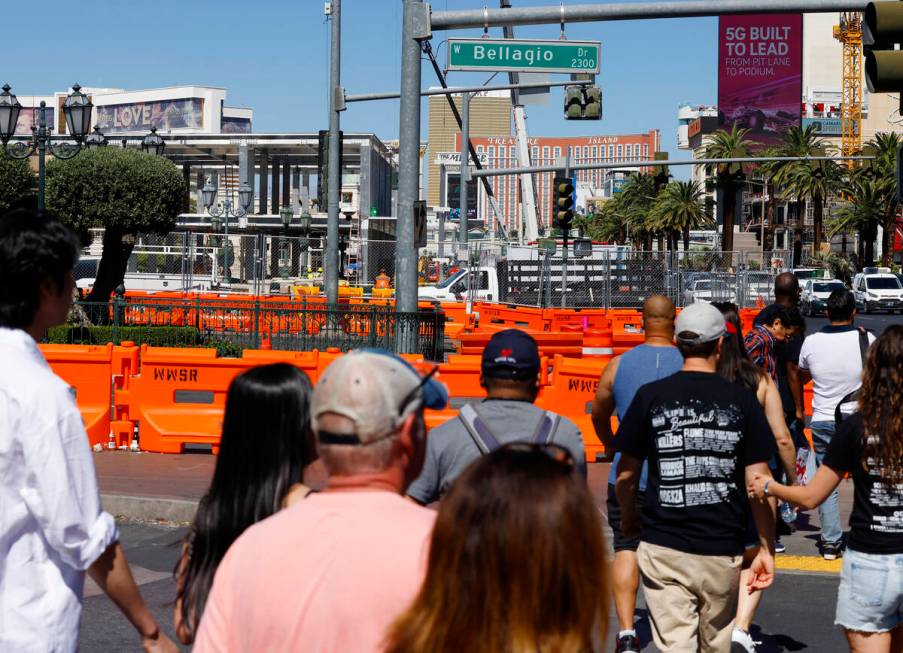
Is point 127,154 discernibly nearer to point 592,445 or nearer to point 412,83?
point 412,83

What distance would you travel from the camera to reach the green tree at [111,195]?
27.6 metres

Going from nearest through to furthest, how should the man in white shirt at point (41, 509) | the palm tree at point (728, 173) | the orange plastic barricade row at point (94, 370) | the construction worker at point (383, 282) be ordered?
the man in white shirt at point (41, 509)
the orange plastic barricade row at point (94, 370)
the construction worker at point (383, 282)
the palm tree at point (728, 173)

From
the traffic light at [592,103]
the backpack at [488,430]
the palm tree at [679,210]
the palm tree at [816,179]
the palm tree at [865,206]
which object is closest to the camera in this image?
the backpack at [488,430]

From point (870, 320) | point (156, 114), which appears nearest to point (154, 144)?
point (870, 320)

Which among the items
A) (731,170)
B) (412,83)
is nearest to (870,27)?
(412,83)

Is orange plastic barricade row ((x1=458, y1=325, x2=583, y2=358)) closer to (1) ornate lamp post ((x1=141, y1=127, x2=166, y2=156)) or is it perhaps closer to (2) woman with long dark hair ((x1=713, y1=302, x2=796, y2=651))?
(1) ornate lamp post ((x1=141, y1=127, x2=166, y2=156))

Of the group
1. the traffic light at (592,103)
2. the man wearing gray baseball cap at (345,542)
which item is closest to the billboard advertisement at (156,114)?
the traffic light at (592,103)

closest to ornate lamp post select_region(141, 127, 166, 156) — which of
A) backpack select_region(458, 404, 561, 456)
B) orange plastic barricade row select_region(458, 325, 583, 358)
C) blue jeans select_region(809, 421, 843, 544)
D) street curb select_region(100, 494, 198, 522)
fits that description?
orange plastic barricade row select_region(458, 325, 583, 358)

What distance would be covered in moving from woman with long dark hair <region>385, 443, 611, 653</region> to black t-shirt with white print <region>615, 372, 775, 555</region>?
114 inches

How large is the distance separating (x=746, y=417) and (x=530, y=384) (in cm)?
103

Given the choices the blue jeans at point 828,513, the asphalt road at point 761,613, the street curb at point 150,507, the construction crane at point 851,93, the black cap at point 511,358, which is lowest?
the asphalt road at point 761,613

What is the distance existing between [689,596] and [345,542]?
9.85ft

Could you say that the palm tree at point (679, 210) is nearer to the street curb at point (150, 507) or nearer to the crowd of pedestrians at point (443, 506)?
the street curb at point (150, 507)

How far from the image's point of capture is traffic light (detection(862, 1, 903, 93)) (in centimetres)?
877
